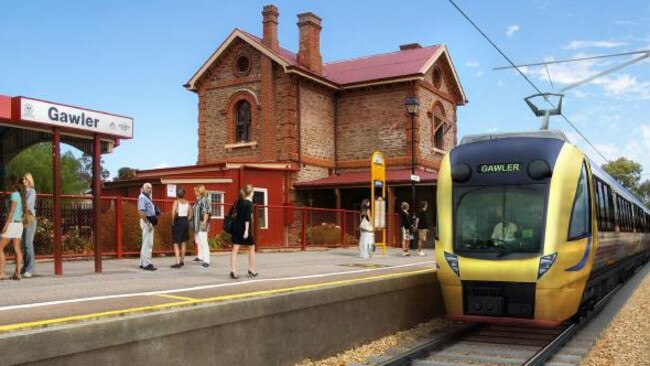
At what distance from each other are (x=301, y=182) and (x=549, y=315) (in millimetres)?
21298

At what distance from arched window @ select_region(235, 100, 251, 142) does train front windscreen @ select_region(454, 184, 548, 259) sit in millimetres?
22326

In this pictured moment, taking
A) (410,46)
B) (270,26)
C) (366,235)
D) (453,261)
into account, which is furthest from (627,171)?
(453,261)

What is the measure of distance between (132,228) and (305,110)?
624 inches

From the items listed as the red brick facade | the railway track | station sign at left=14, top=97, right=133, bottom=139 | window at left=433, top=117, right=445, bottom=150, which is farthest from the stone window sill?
the railway track

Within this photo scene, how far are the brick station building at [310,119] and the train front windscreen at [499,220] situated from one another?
18.1 m

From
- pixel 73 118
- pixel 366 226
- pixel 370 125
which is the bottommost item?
pixel 366 226

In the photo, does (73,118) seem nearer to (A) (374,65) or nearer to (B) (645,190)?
(A) (374,65)

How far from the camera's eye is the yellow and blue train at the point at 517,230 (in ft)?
29.7

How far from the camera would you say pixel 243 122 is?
31.8m

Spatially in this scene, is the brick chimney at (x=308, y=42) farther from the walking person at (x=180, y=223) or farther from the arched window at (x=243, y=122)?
the walking person at (x=180, y=223)

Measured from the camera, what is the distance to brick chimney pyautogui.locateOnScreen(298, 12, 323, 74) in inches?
1262

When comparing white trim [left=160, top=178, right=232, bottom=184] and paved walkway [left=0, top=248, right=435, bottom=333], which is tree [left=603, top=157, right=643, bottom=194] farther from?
paved walkway [left=0, top=248, right=435, bottom=333]

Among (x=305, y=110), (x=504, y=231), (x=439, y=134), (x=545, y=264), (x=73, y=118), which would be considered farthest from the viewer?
(x=439, y=134)

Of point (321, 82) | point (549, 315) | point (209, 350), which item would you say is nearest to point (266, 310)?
point (209, 350)
